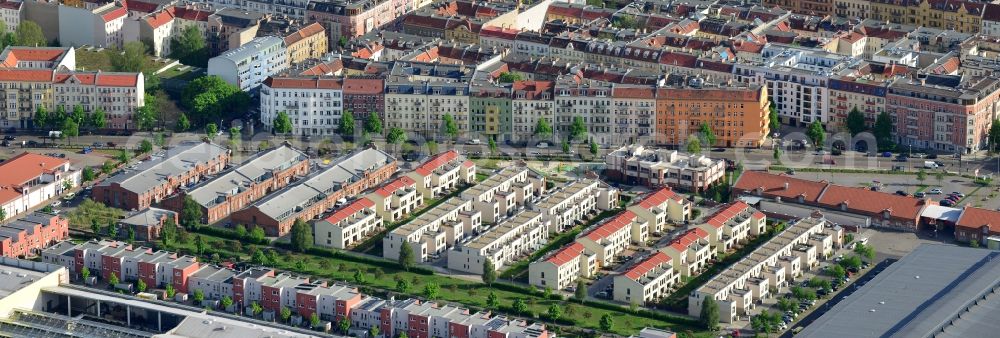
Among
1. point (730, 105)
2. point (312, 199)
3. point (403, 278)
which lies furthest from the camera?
point (730, 105)

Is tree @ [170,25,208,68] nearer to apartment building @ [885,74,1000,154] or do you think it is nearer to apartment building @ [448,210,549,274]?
apartment building @ [448,210,549,274]

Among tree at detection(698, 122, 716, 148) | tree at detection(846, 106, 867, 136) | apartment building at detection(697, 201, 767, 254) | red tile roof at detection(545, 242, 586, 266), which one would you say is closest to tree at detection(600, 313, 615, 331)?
red tile roof at detection(545, 242, 586, 266)

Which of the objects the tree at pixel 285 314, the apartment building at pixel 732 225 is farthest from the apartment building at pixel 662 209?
the tree at pixel 285 314

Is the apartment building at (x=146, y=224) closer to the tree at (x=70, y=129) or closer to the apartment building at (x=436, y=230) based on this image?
the apartment building at (x=436, y=230)

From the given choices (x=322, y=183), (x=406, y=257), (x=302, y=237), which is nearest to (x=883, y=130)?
(x=322, y=183)

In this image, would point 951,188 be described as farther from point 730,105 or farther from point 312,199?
point 312,199

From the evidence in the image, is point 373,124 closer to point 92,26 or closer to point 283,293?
point 92,26

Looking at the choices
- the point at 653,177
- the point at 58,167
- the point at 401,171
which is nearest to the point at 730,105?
the point at 653,177
